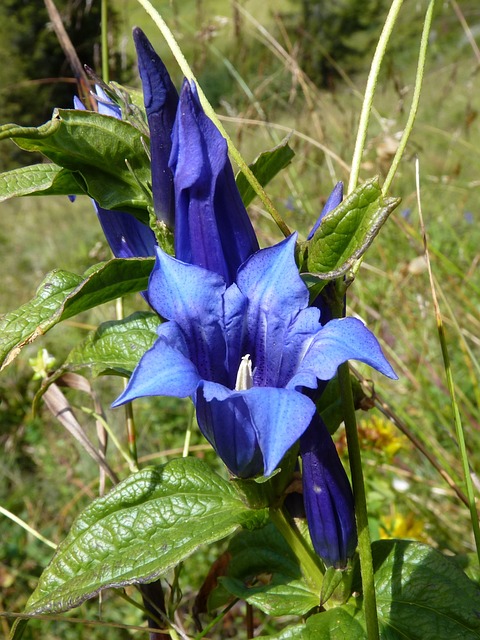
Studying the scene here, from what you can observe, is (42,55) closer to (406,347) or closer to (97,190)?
(406,347)

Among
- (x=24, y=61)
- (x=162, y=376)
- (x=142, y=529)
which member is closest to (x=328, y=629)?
(x=142, y=529)

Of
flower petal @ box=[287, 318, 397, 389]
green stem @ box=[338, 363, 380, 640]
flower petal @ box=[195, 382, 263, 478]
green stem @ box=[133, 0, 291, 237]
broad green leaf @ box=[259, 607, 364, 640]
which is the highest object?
green stem @ box=[133, 0, 291, 237]

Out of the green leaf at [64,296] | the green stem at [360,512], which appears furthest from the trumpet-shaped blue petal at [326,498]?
the green leaf at [64,296]

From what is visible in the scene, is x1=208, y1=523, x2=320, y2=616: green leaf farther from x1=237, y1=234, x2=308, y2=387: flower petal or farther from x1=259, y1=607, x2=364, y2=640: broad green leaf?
x1=237, y1=234, x2=308, y2=387: flower petal

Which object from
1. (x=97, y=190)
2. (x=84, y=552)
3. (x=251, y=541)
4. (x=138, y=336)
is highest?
(x=97, y=190)

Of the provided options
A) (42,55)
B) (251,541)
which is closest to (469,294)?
(251,541)

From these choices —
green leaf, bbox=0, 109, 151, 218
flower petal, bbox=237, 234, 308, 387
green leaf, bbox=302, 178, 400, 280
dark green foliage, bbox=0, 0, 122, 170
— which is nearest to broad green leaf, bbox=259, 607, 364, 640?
flower petal, bbox=237, 234, 308, 387
